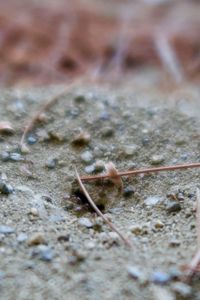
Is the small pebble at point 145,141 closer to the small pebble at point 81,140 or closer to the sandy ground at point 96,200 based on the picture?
the sandy ground at point 96,200

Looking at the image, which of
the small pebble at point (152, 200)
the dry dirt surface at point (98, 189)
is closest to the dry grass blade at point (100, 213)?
the dry dirt surface at point (98, 189)

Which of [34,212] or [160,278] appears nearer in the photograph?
[160,278]

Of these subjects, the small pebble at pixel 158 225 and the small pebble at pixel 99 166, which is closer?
the small pebble at pixel 158 225

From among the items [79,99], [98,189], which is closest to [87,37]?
[79,99]

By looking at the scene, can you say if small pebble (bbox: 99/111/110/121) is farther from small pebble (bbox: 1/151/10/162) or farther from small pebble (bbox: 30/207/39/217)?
small pebble (bbox: 30/207/39/217)

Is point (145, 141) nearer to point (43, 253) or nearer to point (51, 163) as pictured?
point (51, 163)

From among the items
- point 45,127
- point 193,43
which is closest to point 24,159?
point 45,127

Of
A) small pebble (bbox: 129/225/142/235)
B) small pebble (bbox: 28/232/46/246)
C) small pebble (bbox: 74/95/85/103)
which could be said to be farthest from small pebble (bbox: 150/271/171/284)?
small pebble (bbox: 74/95/85/103)
